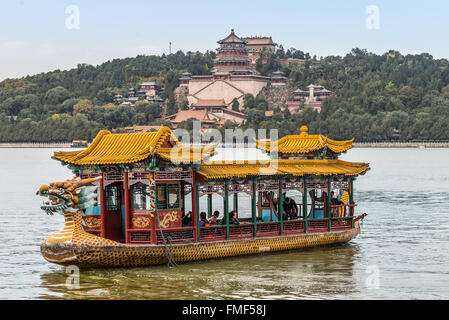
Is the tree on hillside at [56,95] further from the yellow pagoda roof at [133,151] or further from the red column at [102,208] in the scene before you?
the red column at [102,208]

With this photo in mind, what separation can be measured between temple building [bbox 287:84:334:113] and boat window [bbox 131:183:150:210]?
135 metres

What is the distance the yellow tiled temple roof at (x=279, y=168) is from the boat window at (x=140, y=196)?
1466mm

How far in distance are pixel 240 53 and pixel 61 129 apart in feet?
139

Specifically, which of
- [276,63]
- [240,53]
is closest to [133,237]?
[240,53]

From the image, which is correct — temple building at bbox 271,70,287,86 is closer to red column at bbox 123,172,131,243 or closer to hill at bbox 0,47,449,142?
hill at bbox 0,47,449,142

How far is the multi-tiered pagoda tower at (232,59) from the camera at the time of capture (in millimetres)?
163125

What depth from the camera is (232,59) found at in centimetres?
16438

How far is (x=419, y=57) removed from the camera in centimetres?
19650

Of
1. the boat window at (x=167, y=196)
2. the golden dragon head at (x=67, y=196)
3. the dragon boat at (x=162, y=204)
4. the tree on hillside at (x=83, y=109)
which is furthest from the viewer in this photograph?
the tree on hillside at (x=83, y=109)

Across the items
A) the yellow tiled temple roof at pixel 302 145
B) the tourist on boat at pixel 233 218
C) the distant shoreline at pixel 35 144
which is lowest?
the distant shoreline at pixel 35 144

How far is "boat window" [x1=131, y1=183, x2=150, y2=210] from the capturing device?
2091 centimetres

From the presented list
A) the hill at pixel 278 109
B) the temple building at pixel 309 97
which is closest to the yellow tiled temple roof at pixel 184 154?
the hill at pixel 278 109

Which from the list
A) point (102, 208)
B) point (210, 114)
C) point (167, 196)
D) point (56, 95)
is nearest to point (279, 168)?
point (167, 196)

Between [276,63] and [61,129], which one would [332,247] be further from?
[276,63]
